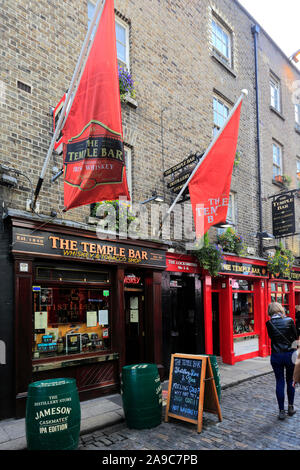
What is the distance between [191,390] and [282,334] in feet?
5.86

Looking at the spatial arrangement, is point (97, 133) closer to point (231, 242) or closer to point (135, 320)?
point (135, 320)

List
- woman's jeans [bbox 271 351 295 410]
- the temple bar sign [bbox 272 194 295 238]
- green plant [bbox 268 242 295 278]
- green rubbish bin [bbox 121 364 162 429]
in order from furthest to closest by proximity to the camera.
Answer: the temple bar sign [bbox 272 194 295 238] < green plant [bbox 268 242 295 278] < woman's jeans [bbox 271 351 295 410] < green rubbish bin [bbox 121 364 162 429]

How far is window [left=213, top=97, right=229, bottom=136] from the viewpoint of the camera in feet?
39.0

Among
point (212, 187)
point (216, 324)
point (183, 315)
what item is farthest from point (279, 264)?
point (212, 187)

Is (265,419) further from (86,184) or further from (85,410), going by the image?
(86,184)

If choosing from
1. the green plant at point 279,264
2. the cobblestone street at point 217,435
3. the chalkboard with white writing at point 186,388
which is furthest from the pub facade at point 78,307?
the green plant at point 279,264

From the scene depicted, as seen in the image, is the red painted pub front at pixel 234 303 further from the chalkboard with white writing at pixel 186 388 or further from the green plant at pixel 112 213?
the chalkboard with white writing at pixel 186 388

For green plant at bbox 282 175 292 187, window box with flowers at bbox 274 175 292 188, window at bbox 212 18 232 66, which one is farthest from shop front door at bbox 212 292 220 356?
window at bbox 212 18 232 66

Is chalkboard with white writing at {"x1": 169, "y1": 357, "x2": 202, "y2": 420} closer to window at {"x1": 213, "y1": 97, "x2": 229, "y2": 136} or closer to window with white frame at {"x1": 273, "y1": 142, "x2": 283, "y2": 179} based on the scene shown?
window at {"x1": 213, "y1": 97, "x2": 229, "y2": 136}

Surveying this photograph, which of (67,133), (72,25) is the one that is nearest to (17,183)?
(67,133)

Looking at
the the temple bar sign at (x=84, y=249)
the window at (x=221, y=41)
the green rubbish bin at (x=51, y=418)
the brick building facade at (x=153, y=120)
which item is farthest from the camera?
the window at (x=221, y=41)

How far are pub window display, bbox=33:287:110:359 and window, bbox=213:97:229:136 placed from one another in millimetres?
7123

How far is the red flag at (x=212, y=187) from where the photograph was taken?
793 centimetres

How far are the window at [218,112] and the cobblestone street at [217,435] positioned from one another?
8.68 metres
